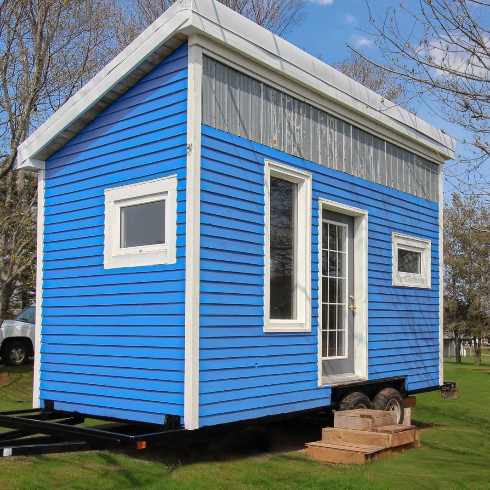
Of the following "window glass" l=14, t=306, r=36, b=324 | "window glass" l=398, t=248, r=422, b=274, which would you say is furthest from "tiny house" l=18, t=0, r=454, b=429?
"window glass" l=14, t=306, r=36, b=324

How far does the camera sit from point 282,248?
757 centimetres

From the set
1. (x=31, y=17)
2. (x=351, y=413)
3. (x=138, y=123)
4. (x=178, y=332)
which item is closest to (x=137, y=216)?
(x=138, y=123)

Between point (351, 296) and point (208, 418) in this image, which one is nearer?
point (208, 418)

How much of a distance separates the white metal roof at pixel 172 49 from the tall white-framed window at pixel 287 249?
114cm

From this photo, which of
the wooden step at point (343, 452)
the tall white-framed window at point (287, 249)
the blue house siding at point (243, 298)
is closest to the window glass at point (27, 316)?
the blue house siding at point (243, 298)

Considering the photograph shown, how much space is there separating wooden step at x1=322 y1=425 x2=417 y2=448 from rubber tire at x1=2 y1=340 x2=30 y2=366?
1158 cm

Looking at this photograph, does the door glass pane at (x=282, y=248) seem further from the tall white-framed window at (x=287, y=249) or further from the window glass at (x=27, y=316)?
A: the window glass at (x=27, y=316)

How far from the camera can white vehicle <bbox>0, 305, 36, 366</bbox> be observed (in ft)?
55.4

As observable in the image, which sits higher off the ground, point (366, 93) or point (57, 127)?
point (366, 93)

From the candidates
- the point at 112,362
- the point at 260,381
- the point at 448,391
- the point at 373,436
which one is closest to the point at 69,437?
the point at 112,362

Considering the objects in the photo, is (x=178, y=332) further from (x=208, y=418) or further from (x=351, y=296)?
(x=351, y=296)

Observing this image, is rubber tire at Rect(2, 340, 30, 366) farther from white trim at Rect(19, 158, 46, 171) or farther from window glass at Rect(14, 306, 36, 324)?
white trim at Rect(19, 158, 46, 171)

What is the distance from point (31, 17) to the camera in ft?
45.8

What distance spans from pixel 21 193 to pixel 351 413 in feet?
29.6
